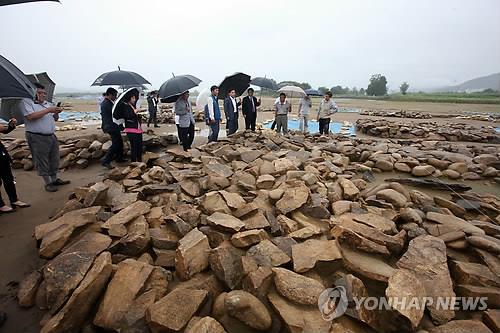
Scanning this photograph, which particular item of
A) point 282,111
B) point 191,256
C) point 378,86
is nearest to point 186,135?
point 282,111

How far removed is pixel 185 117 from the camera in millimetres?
5934

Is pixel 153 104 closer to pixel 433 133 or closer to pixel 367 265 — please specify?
pixel 367 265

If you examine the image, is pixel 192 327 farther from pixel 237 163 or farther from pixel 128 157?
pixel 128 157

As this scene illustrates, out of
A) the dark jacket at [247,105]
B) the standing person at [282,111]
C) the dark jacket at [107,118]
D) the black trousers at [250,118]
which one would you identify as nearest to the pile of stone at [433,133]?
the standing person at [282,111]

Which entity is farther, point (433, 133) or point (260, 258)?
point (433, 133)

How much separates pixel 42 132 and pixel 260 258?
4.16m

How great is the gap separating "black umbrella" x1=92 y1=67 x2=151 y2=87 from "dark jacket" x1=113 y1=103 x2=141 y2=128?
9.07 feet

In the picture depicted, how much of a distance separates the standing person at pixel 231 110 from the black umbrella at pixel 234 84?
0.25m


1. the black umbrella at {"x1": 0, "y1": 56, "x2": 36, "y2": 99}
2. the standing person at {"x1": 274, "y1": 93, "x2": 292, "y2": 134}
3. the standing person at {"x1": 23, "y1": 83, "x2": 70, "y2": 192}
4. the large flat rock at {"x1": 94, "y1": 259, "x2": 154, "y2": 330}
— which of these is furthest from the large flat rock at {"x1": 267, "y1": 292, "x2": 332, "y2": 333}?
the standing person at {"x1": 274, "y1": 93, "x2": 292, "y2": 134}

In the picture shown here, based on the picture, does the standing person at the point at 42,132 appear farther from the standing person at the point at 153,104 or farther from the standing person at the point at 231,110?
the standing person at the point at 153,104

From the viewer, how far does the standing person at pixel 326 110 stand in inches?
308

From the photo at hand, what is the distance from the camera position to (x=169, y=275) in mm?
2113

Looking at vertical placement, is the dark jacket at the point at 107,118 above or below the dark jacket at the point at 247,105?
below

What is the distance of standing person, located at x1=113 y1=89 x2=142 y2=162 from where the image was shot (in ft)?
16.0
